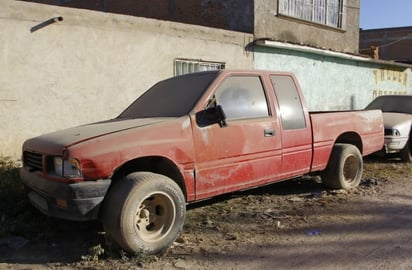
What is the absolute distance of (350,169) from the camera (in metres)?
7.30

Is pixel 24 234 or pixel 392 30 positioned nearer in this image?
pixel 24 234

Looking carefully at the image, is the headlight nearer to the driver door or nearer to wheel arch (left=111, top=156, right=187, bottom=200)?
wheel arch (left=111, top=156, right=187, bottom=200)

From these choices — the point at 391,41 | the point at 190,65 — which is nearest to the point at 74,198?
the point at 190,65

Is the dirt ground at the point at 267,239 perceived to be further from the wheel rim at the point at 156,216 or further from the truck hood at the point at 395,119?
the truck hood at the point at 395,119

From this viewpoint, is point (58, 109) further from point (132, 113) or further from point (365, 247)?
point (365, 247)

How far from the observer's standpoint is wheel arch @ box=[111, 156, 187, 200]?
4645 mm

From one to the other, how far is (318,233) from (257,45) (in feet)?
26.4

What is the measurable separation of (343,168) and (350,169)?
306 mm

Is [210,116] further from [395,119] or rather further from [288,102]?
[395,119]

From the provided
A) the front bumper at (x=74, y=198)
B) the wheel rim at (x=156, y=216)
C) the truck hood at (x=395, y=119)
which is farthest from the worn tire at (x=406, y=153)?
the front bumper at (x=74, y=198)

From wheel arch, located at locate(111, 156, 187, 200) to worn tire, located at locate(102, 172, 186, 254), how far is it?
187 millimetres

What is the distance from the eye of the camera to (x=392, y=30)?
37656 mm

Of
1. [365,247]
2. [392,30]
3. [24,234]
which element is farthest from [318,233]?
[392,30]

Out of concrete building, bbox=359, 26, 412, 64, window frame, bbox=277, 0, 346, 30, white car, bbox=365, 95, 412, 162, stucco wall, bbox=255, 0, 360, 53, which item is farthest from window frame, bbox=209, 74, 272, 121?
concrete building, bbox=359, 26, 412, 64
